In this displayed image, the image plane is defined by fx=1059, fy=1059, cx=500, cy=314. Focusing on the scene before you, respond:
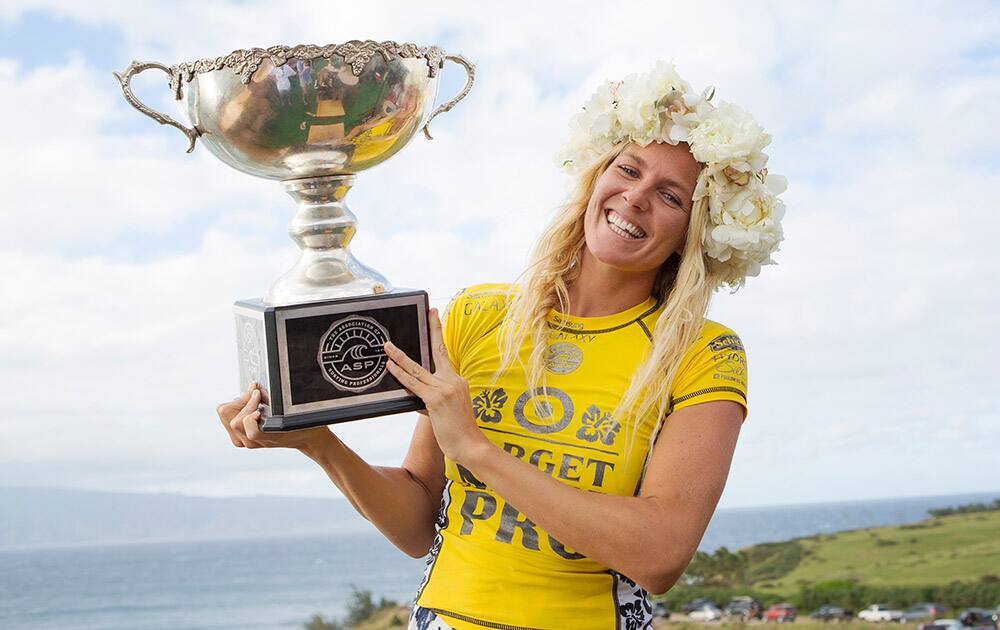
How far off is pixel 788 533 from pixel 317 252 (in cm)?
6866

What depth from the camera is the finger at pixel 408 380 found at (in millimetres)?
1859

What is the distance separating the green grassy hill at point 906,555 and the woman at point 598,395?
11701 mm

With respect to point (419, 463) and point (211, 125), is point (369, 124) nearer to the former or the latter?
point (211, 125)

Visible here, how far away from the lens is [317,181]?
6.75 ft

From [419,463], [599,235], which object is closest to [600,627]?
[419,463]

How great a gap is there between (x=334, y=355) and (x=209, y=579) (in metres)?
56.7

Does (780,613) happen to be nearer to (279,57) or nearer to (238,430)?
(238,430)

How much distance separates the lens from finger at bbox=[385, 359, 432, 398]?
186 centimetres

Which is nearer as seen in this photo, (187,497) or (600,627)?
(600,627)

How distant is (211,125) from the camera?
1987 mm

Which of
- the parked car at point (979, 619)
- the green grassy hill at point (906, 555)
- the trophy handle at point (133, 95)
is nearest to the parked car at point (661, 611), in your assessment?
the green grassy hill at point (906, 555)

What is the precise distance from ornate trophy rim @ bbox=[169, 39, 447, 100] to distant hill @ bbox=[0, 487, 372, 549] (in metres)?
56.7

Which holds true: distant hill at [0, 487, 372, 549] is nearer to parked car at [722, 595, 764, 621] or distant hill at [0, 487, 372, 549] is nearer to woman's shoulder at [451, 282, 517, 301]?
parked car at [722, 595, 764, 621]

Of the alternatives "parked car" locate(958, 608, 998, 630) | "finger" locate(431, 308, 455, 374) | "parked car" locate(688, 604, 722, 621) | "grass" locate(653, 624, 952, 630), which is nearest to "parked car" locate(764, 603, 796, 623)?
"grass" locate(653, 624, 952, 630)
